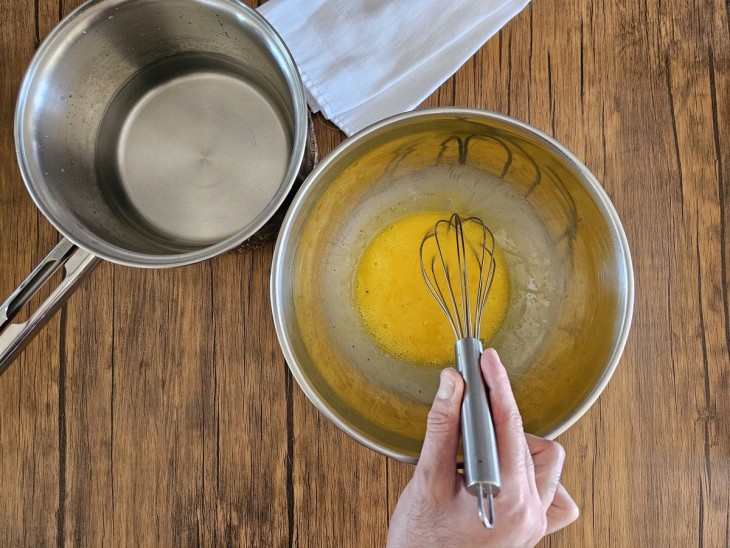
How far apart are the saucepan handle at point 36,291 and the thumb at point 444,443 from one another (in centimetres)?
41

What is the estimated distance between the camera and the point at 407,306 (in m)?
0.71

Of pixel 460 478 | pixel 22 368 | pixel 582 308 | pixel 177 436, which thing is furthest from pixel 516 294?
pixel 22 368

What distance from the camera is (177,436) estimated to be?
746 millimetres

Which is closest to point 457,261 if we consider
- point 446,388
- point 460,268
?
point 460,268

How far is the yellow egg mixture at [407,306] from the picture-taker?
27.9 inches

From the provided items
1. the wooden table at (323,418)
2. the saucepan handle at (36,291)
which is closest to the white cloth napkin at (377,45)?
the wooden table at (323,418)

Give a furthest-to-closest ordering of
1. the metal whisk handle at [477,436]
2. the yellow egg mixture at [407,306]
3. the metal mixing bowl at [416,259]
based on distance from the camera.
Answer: the yellow egg mixture at [407,306] → the metal mixing bowl at [416,259] → the metal whisk handle at [477,436]

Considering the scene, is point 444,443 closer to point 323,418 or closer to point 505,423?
point 505,423

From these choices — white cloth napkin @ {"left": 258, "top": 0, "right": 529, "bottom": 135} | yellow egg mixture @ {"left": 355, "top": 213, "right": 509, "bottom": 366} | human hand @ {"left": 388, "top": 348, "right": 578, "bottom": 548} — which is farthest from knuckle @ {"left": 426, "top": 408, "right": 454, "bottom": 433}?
white cloth napkin @ {"left": 258, "top": 0, "right": 529, "bottom": 135}

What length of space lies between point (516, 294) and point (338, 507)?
0.34 metres

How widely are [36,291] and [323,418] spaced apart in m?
0.36

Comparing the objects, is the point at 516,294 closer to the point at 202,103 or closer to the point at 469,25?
the point at 469,25

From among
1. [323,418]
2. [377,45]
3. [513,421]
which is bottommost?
→ [323,418]

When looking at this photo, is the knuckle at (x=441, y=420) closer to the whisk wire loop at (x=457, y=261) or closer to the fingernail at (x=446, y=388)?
the fingernail at (x=446, y=388)
